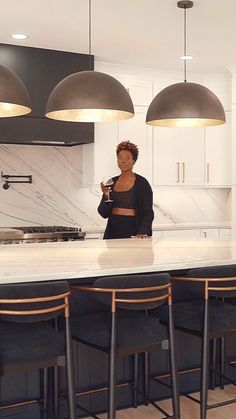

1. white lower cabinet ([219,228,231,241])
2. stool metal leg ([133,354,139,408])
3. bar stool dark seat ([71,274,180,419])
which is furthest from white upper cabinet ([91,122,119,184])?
bar stool dark seat ([71,274,180,419])

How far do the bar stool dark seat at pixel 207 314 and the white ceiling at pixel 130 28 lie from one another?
7.28ft

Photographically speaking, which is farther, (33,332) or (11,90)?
(11,90)

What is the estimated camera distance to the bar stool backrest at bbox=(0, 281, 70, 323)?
2336 millimetres

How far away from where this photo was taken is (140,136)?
620cm

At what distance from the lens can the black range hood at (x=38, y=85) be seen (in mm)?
5301

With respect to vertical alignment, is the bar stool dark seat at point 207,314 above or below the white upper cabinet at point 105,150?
below

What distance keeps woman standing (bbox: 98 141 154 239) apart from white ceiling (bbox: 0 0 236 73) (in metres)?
1.11

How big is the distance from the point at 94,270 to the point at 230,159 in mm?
4179

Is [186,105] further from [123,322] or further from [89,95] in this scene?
[123,322]

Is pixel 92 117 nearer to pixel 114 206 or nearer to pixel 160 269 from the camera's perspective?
pixel 114 206

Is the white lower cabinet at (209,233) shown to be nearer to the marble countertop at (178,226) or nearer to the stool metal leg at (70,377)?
the marble countertop at (178,226)

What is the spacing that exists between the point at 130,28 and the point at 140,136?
158 cm

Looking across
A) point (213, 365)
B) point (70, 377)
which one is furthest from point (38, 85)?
point (70, 377)

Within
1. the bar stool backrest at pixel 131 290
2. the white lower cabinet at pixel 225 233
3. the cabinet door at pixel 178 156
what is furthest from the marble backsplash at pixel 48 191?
the bar stool backrest at pixel 131 290
